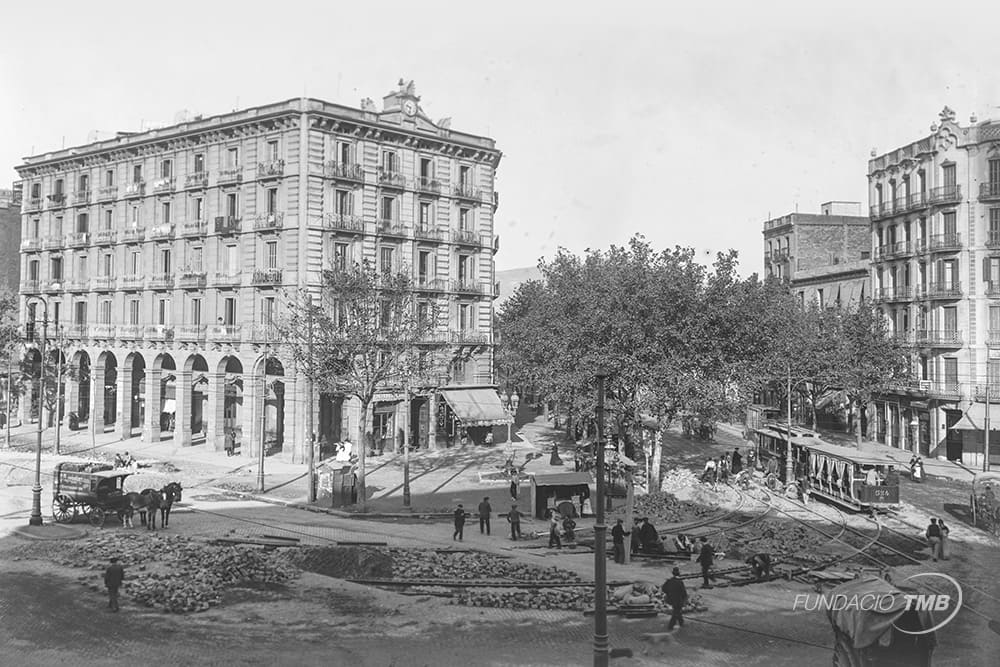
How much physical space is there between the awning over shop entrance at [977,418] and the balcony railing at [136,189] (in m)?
52.8

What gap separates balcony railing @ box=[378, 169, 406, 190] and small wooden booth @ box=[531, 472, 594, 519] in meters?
24.0

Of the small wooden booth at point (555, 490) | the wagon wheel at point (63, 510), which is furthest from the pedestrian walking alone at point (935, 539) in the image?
the wagon wheel at point (63, 510)

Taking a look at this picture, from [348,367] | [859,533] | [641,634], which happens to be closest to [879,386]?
[859,533]

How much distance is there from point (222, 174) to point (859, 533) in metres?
39.8

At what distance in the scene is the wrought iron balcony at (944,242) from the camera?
5212 centimetres

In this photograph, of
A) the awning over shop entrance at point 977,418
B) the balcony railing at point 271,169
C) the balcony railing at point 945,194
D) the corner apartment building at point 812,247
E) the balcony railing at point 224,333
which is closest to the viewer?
the balcony railing at point 271,169

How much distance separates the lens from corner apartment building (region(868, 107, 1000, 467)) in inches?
1998

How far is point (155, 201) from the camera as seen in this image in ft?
179

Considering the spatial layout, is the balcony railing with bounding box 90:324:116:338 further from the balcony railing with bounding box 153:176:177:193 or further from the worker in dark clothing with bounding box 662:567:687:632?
the worker in dark clothing with bounding box 662:567:687:632

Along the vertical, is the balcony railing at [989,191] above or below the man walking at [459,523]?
above

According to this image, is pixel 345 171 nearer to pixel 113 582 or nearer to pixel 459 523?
pixel 459 523

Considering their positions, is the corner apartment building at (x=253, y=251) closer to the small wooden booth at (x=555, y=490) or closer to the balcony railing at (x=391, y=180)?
the balcony railing at (x=391, y=180)

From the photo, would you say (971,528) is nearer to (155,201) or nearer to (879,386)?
(879,386)

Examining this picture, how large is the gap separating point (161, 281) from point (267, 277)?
970 centimetres
